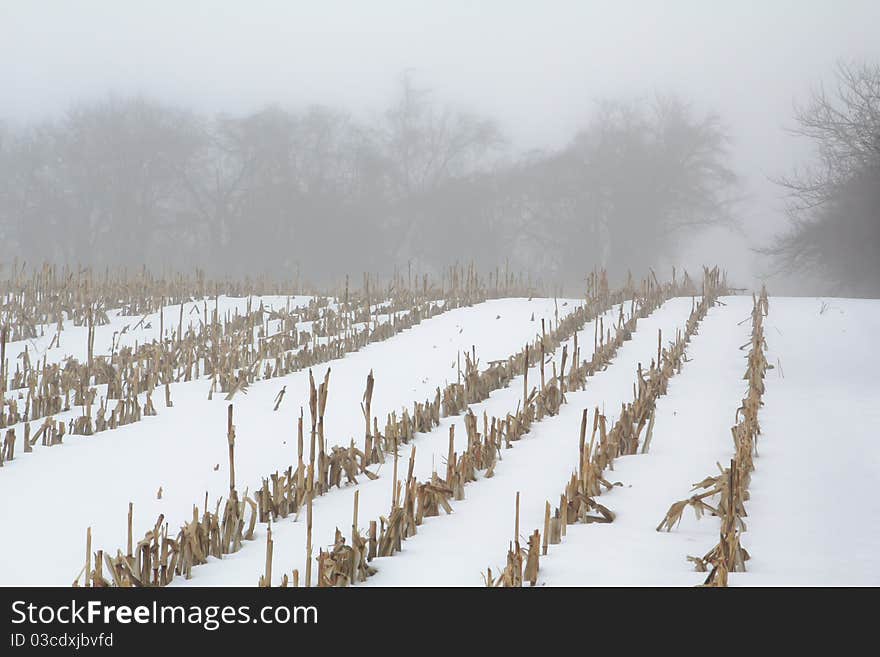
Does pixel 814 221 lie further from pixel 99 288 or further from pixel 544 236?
pixel 99 288

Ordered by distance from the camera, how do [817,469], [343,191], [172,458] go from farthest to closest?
[343,191] < [172,458] < [817,469]

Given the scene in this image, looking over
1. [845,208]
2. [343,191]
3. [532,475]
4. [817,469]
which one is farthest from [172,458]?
[343,191]

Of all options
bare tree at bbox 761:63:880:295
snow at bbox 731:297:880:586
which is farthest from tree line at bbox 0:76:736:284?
snow at bbox 731:297:880:586

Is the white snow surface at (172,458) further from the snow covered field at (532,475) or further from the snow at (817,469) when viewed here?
the snow at (817,469)

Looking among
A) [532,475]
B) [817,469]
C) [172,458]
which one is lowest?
[172,458]

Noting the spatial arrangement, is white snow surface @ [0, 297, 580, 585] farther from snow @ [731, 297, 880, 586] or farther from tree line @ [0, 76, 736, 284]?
tree line @ [0, 76, 736, 284]

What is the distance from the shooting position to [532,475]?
20.3 feet

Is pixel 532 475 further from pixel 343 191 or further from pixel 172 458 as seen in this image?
pixel 343 191

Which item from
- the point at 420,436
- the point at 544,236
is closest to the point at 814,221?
the point at 544,236

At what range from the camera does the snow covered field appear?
4402 mm

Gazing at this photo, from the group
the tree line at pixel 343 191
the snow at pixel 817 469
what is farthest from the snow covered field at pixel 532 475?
the tree line at pixel 343 191

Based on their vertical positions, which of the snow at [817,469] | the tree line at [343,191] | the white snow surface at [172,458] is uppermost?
the tree line at [343,191]

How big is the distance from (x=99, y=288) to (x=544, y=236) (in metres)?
24.3

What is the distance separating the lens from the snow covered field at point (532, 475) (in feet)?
14.4
